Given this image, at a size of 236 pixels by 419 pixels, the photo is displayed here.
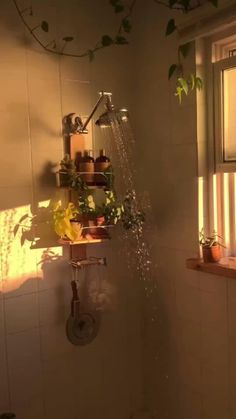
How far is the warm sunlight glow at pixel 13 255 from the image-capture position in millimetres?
1860

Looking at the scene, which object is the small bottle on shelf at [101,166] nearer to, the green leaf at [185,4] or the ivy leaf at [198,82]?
the ivy leaf at [198,82]

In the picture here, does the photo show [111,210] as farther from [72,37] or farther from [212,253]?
[72,37]

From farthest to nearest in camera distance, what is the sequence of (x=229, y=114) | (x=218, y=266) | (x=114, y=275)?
(x=114, y=275)
(x=229, y=114)
(x=218, y=266)

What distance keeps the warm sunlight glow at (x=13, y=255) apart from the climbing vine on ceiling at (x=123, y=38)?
733 millimetres

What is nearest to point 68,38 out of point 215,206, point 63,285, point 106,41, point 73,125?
point 106,41

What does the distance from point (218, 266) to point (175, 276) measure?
0.36 meters

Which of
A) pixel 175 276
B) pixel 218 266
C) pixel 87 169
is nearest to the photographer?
pixel 218 266

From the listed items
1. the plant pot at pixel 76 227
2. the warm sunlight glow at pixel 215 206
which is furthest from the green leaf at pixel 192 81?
the plant pot at pixel 76 227

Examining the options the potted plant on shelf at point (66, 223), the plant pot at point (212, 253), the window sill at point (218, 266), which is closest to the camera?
the window sill at point (218, 266)

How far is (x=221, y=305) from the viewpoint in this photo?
1.81 metres

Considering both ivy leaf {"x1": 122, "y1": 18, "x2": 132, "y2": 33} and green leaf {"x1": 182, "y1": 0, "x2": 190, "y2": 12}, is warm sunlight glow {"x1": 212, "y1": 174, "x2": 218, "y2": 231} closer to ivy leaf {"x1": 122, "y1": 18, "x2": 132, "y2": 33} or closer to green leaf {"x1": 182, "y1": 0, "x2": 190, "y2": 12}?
green leaf {"x1": 182, "y1": 0, "x2": 190, "y2": 12}

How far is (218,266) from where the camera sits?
1.72m

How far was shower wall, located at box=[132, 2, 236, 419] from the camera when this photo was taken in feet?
6.05

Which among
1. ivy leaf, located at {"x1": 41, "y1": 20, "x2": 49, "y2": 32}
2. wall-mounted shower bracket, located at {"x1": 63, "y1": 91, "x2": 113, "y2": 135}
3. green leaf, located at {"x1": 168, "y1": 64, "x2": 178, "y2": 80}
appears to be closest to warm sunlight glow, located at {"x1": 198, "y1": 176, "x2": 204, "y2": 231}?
green leaf, located at {"x1": 168, "y1": 64, "x2": 178, "y2": 80}
